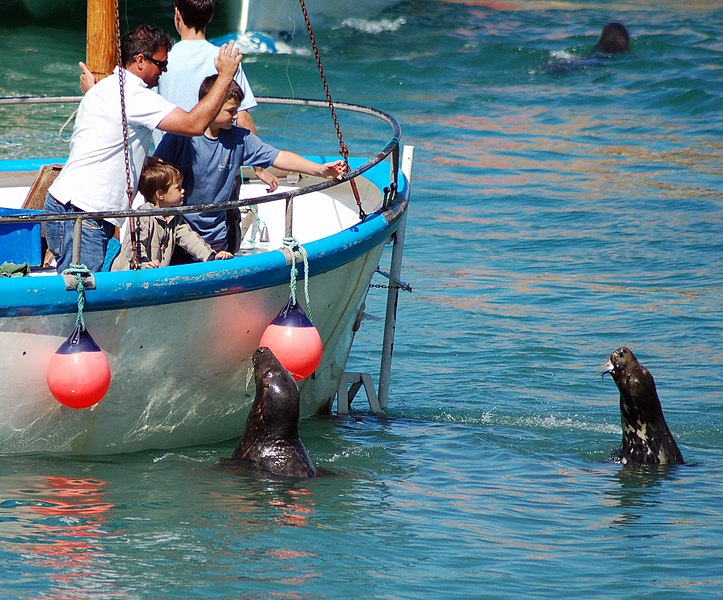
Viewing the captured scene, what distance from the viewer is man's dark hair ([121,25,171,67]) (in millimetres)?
5785

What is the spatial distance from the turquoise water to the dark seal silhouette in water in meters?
0.15

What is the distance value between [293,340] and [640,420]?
211cm

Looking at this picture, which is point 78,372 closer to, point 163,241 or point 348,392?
point 163,241

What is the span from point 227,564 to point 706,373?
16.2ft

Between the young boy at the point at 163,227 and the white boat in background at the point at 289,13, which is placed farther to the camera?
the white boat in background at the point at 289,13

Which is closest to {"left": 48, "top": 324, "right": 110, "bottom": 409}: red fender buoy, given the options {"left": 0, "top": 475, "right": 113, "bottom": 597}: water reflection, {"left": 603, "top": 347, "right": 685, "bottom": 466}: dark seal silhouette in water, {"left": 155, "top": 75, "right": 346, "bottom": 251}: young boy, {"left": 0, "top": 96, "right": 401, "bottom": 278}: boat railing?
{"left": 0, "top": 96, "right": 401, "bottom": 278}: boat railing

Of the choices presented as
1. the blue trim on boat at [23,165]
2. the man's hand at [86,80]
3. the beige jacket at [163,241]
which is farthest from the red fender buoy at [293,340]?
the blue trim on boat at [23,165]

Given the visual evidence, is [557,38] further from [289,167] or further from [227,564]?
[227,564]

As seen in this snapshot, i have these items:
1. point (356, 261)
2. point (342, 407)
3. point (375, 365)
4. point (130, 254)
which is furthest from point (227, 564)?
point (375, 365)

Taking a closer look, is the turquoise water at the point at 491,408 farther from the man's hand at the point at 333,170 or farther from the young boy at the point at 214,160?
the man's hand at the point at 333,170

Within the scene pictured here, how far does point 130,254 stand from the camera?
229 inches

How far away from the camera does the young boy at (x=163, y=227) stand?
19.6ft

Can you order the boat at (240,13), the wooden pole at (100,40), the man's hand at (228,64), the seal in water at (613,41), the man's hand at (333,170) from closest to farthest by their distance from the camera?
the man's hand at (228,64) < the man's hand at (333,170) < the wooden pole at (100,40) < the seal in water at (613,41) < the boat at (240,13)

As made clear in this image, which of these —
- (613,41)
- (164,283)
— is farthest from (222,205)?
(613,41)
